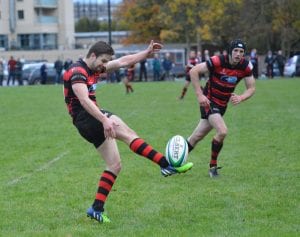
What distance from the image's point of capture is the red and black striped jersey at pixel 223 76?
10477 millimetres

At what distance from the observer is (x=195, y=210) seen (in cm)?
821

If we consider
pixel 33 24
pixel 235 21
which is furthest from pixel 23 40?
pixel 235 21

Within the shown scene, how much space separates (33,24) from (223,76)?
77700 mm

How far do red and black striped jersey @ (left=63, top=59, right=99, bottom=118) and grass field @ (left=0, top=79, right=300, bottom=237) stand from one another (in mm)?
1192

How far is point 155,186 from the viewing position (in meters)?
9.88

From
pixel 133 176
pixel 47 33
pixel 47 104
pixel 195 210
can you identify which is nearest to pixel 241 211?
pixel 195 210

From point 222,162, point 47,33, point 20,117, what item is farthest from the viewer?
point 47,33

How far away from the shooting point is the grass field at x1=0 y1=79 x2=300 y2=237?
7.46 metres

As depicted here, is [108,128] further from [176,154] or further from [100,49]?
[176,154]

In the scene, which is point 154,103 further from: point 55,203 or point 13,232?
point 13,232

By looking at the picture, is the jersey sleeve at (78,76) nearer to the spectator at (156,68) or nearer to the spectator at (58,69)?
the spectator at (58,69)

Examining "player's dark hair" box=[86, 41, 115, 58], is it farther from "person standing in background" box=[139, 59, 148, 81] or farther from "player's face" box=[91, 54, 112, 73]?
"person standing in background" box=[139, 59, 148, 81]

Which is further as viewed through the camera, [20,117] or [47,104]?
[47,104]

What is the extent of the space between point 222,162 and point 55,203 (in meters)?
3.88
